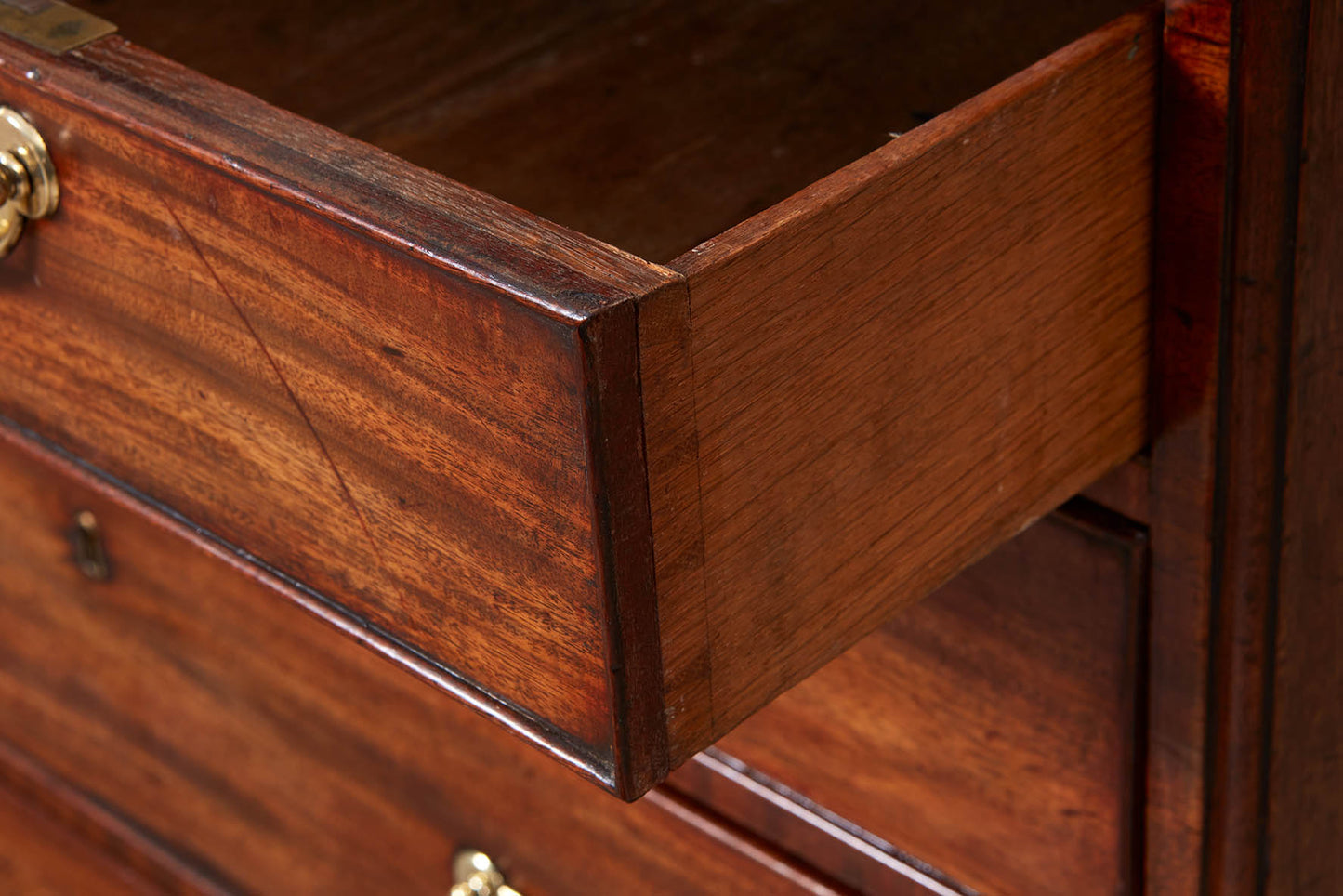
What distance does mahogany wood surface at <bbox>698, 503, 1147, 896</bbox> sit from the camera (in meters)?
0.59

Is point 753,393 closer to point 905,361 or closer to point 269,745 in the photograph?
point 905,361

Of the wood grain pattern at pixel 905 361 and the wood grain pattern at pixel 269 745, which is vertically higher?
the wood grain pattern at pixel 905 361

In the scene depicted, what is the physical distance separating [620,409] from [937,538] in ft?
0.48

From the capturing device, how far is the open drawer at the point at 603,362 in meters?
0.40

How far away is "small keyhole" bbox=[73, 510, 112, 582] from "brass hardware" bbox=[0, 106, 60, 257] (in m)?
0.40

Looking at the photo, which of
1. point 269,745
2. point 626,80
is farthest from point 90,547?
point 626,80

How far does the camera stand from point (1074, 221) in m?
0.49

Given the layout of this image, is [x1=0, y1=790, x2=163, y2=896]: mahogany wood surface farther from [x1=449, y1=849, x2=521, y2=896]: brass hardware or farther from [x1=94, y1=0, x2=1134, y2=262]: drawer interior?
[x1=94, y1=0, x2=1134, y2=262]: drawer interior

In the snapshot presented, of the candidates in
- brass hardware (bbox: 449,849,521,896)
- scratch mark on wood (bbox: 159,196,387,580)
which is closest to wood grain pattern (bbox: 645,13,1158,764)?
scratch mark on wood (bbox: 159,196,387,580)

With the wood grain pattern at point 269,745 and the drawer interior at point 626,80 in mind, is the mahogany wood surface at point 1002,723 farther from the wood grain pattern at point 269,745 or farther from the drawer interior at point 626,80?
the drawer interior at point 626,80

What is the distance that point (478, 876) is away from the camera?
32.2 inches

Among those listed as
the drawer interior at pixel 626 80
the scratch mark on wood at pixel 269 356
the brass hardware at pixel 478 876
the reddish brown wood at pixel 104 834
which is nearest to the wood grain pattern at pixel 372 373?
the scratch mark on wood at pixel 269 356

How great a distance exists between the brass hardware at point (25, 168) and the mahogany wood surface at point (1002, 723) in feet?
1.07

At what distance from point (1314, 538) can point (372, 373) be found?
0.32m
